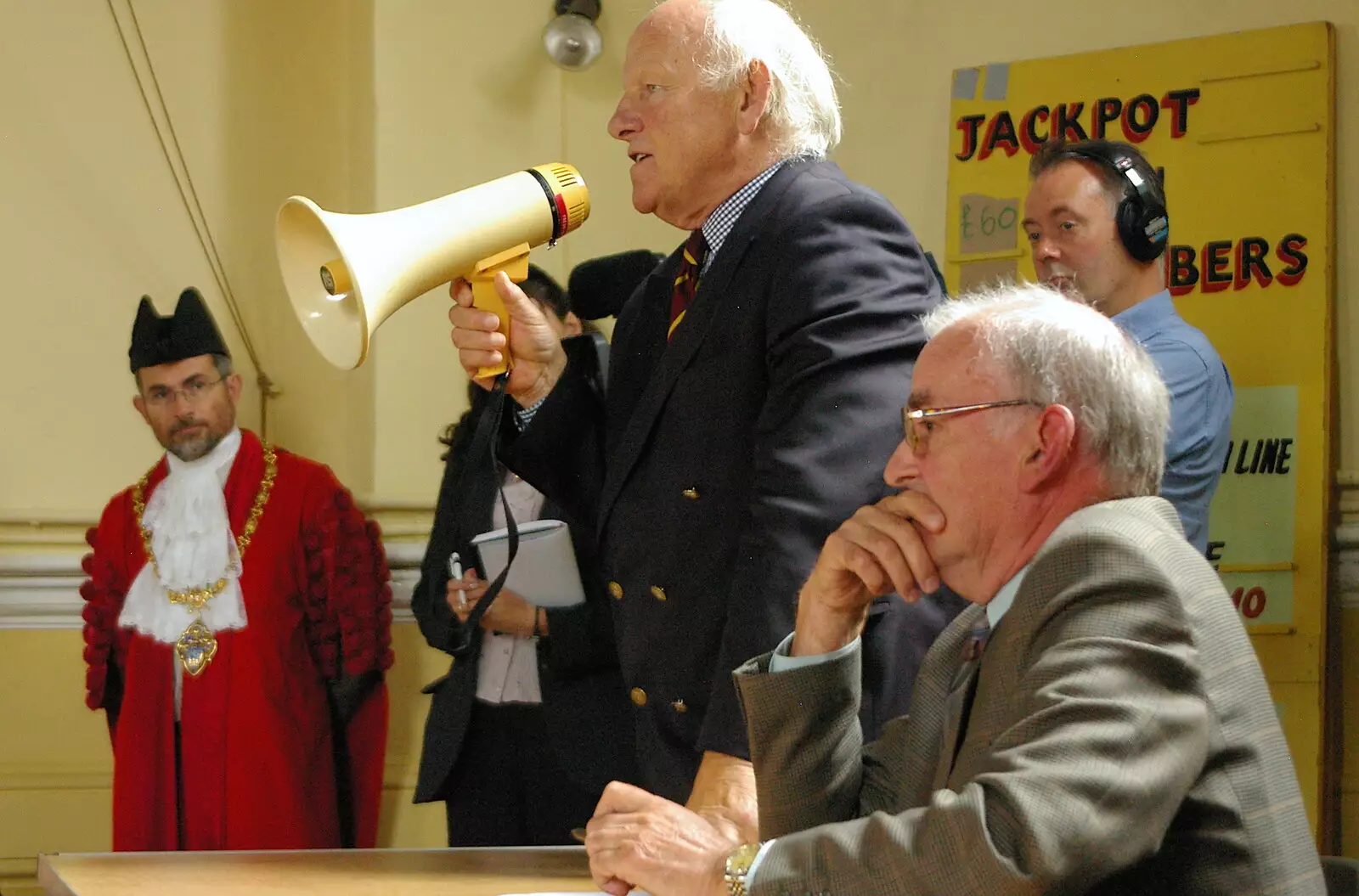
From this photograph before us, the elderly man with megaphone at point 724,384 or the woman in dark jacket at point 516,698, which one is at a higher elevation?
the elderly man with megaphone at point 724,384

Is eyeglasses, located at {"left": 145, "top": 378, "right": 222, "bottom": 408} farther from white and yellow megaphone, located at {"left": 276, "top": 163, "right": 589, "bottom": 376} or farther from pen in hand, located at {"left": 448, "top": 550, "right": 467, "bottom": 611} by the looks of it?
white and yellow megaphone, located at {"left": 276, "top": 163, "right": 589, "bottom": 376}

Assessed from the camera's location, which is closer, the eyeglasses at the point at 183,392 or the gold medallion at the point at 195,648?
the gold medallion at the point at 195,648

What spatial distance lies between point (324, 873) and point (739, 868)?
71 centimetres

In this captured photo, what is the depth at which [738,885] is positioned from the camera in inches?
54.2

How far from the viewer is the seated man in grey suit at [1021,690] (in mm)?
1235

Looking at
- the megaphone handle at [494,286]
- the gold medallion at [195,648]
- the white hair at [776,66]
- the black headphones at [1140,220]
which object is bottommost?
the gold medallion at [195,648]

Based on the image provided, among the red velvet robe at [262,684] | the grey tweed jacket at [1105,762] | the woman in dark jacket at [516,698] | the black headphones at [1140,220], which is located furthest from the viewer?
the red velvet robe at [262,684]

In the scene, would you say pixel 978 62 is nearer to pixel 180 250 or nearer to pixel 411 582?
pixel 411 582

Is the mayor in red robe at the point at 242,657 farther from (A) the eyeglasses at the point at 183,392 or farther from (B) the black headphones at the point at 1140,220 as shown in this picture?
(B) the black headphones at the point at 1140,220

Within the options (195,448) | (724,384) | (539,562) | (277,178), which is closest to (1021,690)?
(724,384)

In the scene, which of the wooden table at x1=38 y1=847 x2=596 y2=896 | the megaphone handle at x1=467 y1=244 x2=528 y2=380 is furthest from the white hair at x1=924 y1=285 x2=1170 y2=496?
the megaphone handle at x1=467 y1=244 x2=528 y2=380

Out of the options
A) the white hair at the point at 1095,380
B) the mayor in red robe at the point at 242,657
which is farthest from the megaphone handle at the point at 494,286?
the mayor in red robe at the point at 242,657

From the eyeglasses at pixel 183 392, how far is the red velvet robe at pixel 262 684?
0.18m

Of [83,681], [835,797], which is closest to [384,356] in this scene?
[83,681]
